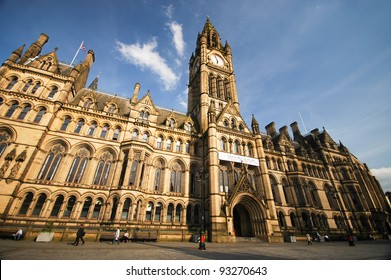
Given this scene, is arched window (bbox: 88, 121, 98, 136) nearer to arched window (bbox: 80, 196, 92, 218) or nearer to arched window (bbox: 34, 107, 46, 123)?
arched window (bbox: 34, 107, 46, 123)

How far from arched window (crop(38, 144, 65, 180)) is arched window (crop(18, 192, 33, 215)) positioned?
6.12ft

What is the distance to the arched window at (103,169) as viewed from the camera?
20078 mm

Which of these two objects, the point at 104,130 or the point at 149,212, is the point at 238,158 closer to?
the point at 149,212

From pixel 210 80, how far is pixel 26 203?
3405 centimetres

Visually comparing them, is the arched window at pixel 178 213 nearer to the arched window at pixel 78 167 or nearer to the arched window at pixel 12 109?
the arched window at pixel 78 167

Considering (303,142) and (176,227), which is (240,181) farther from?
(303,142)

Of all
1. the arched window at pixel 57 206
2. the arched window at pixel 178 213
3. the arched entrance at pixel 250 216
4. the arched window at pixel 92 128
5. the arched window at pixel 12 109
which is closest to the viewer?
the arched window at pixel 57 206

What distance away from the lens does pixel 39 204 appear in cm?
1723

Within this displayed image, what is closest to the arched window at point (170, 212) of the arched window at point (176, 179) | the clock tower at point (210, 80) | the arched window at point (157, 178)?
the arched window at point (176, 179)

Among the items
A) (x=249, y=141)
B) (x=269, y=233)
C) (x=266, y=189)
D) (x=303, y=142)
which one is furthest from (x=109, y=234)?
(x=303, y=142)

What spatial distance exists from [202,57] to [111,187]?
31.6 meters

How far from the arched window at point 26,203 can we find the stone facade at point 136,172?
8 cm

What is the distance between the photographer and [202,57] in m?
37.6

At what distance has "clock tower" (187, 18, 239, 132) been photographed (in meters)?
32.6
